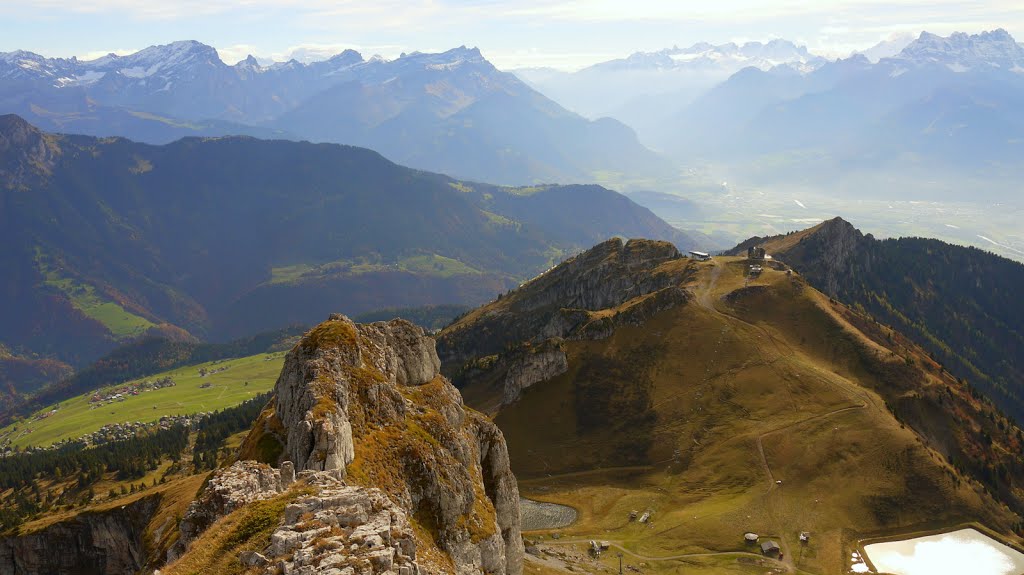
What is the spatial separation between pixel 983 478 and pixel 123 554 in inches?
6534

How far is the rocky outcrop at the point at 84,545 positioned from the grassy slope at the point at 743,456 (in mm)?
79400

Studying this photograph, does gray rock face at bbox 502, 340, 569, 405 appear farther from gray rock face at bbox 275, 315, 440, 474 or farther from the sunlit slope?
gray rock face at bbox 275, 315, 440, 474

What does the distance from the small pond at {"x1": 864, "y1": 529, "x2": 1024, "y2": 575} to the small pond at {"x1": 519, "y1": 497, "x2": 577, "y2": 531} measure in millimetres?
57492

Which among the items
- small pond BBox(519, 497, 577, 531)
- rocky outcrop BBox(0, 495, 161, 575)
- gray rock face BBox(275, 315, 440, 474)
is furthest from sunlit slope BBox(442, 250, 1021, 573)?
rocky outcrop BBox(0, 495, 161, 575)

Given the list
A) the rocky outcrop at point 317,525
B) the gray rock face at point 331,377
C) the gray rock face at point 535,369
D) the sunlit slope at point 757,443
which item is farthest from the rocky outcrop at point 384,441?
the gray rock face at point 535,369

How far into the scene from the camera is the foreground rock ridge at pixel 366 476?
151 ft

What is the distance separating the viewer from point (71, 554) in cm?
11725

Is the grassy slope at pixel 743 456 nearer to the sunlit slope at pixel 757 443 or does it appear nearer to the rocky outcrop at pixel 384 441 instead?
the sunlit slope at pixel 757 443

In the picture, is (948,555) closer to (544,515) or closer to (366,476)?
(544,515)

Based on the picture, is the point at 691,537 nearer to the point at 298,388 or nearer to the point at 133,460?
the point at 298,388

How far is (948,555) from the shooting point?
132 meters

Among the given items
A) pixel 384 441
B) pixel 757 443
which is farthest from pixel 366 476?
pixel 757 443

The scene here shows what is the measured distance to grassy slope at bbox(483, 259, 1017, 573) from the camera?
465ft

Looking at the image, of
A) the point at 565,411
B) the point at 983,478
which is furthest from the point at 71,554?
the point at 983,478
